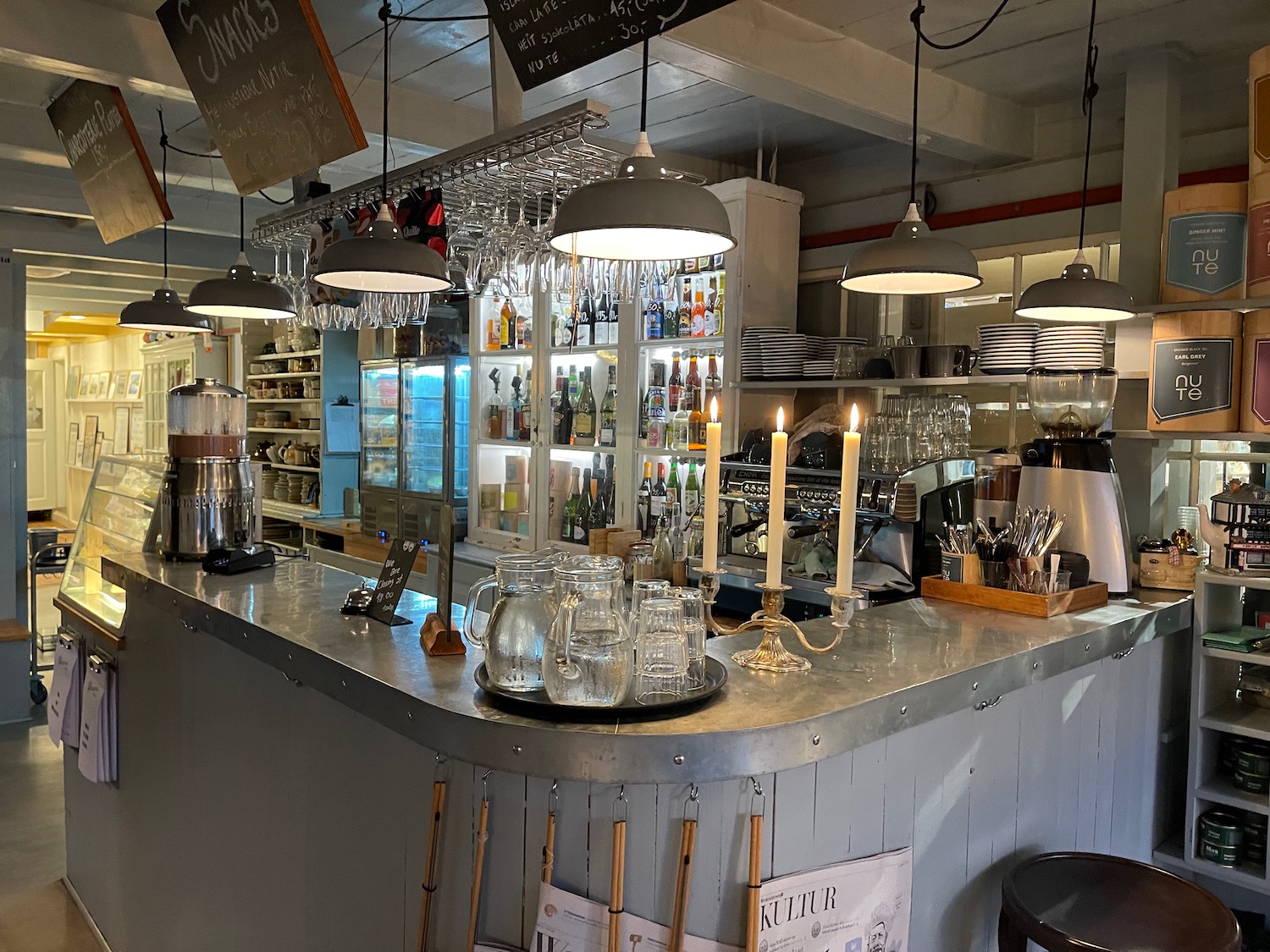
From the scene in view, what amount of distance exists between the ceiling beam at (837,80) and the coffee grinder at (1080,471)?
1.28 metres

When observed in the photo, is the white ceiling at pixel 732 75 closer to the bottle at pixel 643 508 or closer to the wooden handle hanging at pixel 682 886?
the bottle at pixel 643 508

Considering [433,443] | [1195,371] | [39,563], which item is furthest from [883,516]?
[39,563]

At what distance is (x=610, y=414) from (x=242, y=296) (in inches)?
89.3

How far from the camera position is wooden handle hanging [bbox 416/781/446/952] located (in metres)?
1.69

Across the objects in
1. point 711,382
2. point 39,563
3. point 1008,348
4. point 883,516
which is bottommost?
point 39,563

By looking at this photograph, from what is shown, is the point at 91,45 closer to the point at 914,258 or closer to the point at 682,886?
the point at 914,258

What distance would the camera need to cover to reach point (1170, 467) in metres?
3.67

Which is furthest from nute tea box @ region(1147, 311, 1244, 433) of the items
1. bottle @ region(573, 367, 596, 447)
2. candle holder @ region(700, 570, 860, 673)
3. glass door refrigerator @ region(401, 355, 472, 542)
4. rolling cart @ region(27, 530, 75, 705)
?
rolling cart @ region(27, 530, 75, 705)

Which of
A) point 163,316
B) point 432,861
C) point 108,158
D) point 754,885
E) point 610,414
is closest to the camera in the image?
point 754,885

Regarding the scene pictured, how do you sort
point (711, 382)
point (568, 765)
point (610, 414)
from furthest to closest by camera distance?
point (610, 414) → point (711, 382) → point (568, 765)

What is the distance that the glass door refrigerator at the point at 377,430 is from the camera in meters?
6.76

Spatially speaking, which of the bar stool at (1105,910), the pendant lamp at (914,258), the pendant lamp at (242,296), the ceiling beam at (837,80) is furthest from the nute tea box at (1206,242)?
the pendant lamp at (242,296)

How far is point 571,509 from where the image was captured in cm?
533

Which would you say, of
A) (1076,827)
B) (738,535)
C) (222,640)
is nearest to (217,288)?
(222,640)
